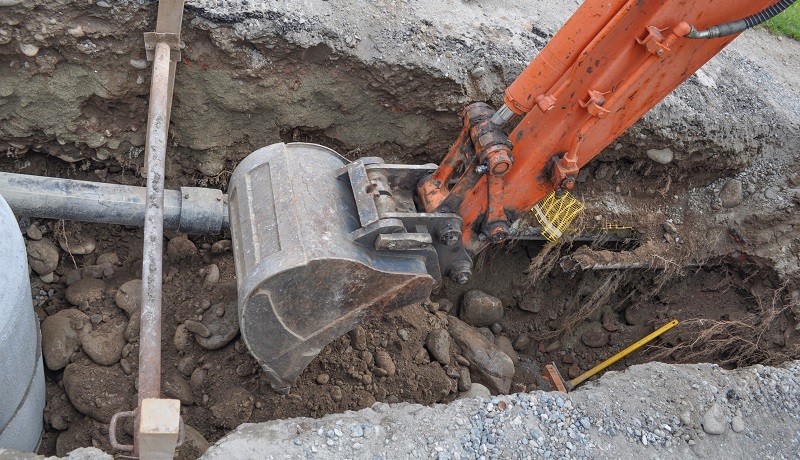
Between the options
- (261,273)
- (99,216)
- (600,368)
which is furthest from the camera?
(600,368)

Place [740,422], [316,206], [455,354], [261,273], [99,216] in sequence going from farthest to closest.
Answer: [455,354] → [99,216] → [740,422] → [316,206] → [261,273]

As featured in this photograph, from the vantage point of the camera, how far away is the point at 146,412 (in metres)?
2.57

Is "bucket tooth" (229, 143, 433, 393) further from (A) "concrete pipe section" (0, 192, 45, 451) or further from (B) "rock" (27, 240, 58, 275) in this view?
(B) "rock" (27, 240, 58, 275)

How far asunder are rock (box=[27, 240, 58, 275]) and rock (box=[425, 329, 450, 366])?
250cm

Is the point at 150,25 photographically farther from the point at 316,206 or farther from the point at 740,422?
the point at 740,422

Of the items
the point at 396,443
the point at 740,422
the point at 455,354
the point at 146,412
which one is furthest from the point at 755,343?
the point at 146,412

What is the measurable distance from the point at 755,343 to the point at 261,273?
12.3 feet

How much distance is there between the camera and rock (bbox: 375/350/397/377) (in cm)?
429

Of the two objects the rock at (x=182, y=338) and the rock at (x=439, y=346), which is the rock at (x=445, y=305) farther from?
the rock at (x=182, y=338)

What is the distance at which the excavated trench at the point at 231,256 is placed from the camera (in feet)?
13.4

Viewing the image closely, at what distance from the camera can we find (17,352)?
3.32 meters

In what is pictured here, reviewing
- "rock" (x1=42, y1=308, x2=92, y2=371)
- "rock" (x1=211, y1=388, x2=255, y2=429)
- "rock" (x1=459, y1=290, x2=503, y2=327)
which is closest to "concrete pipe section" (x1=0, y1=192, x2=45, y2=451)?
"rock" (x1=42, y1=308, x2=92, y2=371)

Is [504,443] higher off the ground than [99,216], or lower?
higher

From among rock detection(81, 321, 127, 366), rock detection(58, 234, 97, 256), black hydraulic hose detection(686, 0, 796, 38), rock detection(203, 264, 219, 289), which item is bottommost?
rock detection(58, 234, 97, 256)
